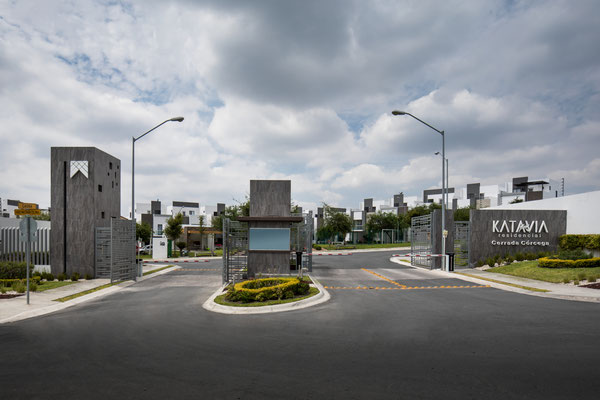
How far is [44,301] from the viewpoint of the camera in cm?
1354

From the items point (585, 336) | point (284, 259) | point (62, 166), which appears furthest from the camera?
point (62, 166)

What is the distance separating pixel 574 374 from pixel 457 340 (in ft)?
7.44

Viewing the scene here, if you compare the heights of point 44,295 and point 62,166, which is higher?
point 62,166

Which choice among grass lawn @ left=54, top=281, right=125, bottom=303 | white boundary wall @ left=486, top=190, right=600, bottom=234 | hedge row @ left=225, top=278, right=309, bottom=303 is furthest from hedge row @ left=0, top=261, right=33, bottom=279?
white boundary wall @ left=486, top=190, right=600, bottom=234

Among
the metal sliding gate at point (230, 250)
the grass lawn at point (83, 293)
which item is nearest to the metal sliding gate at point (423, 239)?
the metal sliding gate at point (230, 250)

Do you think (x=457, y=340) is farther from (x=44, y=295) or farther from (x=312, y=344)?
(x=44, y=295)

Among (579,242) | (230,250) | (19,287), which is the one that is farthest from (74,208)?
(579,242)

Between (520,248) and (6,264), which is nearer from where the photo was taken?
(6,264)

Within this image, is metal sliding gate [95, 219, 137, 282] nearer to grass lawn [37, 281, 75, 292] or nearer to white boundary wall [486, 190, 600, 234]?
grass lawn [37, 281, 75, 292]

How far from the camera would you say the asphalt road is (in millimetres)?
5465

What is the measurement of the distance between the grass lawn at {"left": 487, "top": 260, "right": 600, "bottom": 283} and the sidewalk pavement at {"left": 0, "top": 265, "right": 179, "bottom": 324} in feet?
69.5

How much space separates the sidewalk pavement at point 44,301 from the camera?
37.2ft

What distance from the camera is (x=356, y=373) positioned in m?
6.04

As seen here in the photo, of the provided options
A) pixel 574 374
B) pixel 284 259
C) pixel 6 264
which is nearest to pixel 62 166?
pixel 6 264
